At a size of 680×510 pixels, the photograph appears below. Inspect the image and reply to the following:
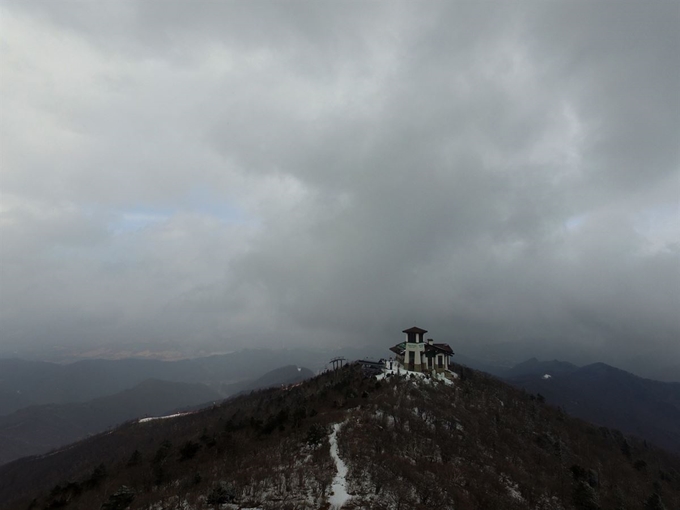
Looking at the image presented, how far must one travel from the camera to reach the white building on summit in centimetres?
7812

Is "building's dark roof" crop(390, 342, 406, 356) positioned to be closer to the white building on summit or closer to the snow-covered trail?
the white building on summit

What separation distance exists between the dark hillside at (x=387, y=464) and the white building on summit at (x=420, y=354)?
8521 millimetres

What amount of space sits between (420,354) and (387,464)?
4648 centimetres

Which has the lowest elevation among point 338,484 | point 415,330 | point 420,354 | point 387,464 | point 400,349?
point 338,484

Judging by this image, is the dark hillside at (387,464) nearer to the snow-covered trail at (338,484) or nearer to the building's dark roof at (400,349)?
the snow-covered trail at (338,484)

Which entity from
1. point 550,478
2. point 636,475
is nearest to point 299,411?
point 550,478

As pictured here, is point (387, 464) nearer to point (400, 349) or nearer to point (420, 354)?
point (420, 354)

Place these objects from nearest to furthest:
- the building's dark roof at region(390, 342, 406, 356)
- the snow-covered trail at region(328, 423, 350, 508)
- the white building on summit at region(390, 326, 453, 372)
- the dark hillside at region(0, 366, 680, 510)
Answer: the snow-covered trail at region(328, 423, 350, 508), the dark hillside at region(0, 366, 680, 510), the white building on summit at region(390, 326, 453, 372), the building's dark roof at region(390, 342, 406, 356)

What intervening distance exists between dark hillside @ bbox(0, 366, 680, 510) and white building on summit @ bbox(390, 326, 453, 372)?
8.52m

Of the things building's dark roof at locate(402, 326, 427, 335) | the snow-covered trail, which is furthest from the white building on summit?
the snow-covered trail

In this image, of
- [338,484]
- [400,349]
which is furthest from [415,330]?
[338,484]

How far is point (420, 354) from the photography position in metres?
78.6

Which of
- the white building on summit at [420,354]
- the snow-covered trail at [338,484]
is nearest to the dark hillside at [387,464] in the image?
the snow-covered trail at [338,484]

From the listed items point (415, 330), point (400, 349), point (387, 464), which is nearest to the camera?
point (387, 464)
